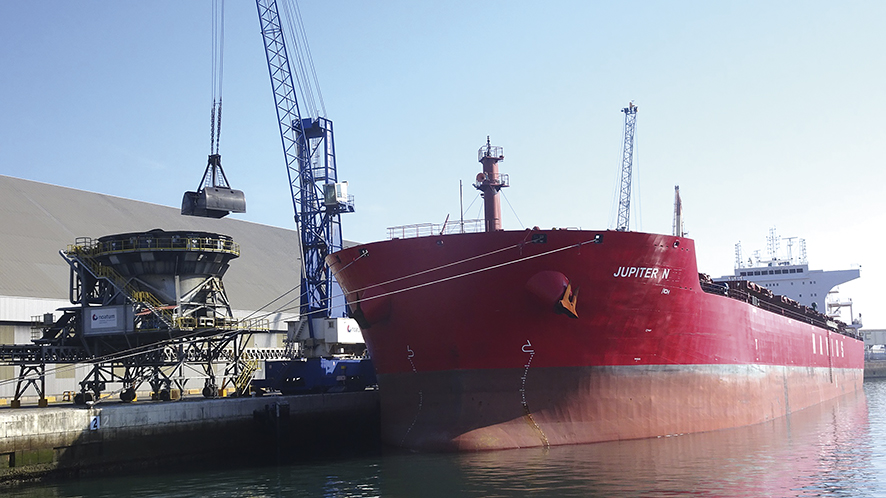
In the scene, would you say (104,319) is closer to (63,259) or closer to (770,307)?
(63,259)

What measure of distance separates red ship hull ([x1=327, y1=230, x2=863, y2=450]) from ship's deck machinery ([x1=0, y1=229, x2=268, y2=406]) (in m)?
6.75

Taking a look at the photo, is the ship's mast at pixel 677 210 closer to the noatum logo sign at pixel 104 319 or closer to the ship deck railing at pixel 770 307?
the ship deck railing at pixel 770 307

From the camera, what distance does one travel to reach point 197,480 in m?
18.0

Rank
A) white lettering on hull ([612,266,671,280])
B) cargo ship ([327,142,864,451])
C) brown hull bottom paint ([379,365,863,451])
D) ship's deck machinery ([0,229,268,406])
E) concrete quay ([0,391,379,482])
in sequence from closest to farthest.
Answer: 1. concrete quay ([0,391,379,482])
2. brown hull bottom paint ([379,365,863,451])
3. cargo ship ([327,142,864,451])
4. white lettering on hull ([612,266,671,280])
5. ship's deck machinery ([0,229,268,406])

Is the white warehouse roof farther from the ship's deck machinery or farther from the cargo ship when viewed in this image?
the cargo ship

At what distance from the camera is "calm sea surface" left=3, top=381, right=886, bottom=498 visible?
14898 millimetres

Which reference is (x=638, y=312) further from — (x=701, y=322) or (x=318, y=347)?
(x=318, y=347)

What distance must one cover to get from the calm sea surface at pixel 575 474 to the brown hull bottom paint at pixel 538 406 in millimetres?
438

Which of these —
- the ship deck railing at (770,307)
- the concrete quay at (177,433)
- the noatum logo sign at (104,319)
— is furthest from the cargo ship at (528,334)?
the noatum logo sign at (104,319)

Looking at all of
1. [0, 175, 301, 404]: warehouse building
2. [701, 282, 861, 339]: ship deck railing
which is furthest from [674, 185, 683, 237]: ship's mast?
[0, 175, 301, 404]: warehouse building

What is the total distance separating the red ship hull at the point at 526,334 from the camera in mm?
19562

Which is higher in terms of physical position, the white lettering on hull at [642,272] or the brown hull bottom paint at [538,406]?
the white lettering on hull at [642,272]

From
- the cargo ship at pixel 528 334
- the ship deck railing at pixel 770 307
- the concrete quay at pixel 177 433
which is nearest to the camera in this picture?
the concrete quay at pixel 177 433

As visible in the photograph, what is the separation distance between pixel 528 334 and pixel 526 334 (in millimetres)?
53
